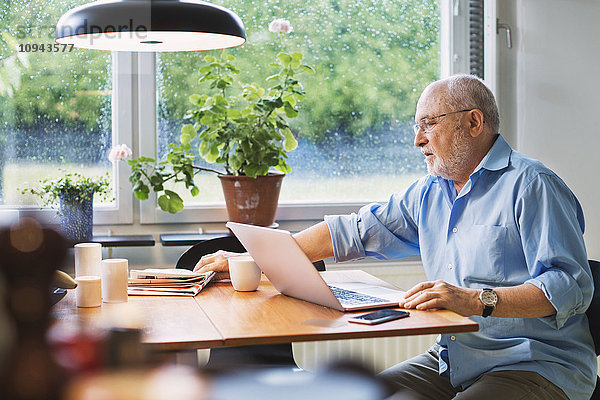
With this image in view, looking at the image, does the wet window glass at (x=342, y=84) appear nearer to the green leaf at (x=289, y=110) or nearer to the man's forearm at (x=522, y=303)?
the green leaf at (x=289, y=110)

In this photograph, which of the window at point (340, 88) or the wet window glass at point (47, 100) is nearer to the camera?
the wet window glass at point (47, 100)

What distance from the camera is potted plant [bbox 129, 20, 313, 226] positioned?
2.73 m

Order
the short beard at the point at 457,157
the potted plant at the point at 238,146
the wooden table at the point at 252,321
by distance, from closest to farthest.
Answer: the wooden table at the point at 252,321, the short beard at the point at 457,157, the potted plant at the point at 238,146

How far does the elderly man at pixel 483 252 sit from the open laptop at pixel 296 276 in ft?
0.43

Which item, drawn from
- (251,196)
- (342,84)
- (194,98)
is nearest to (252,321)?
(251,196)

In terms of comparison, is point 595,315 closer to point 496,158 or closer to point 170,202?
point 496,158

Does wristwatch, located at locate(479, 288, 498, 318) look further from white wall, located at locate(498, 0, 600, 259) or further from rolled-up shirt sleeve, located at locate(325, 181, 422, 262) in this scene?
white wall, located at locate(498, 0, 600, 259)

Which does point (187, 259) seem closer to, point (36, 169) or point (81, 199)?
point (81, 199)

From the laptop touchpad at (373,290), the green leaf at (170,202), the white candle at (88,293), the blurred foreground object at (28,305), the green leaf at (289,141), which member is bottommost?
the laptop touchpad at (373,290)

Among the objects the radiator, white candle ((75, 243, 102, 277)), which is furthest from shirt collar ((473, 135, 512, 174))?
the radiator

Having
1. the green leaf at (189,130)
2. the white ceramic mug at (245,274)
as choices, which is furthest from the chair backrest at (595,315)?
the green leaf at (189,130)

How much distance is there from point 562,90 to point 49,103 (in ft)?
7.37

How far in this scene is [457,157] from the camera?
6.66 feet

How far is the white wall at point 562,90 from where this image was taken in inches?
124
